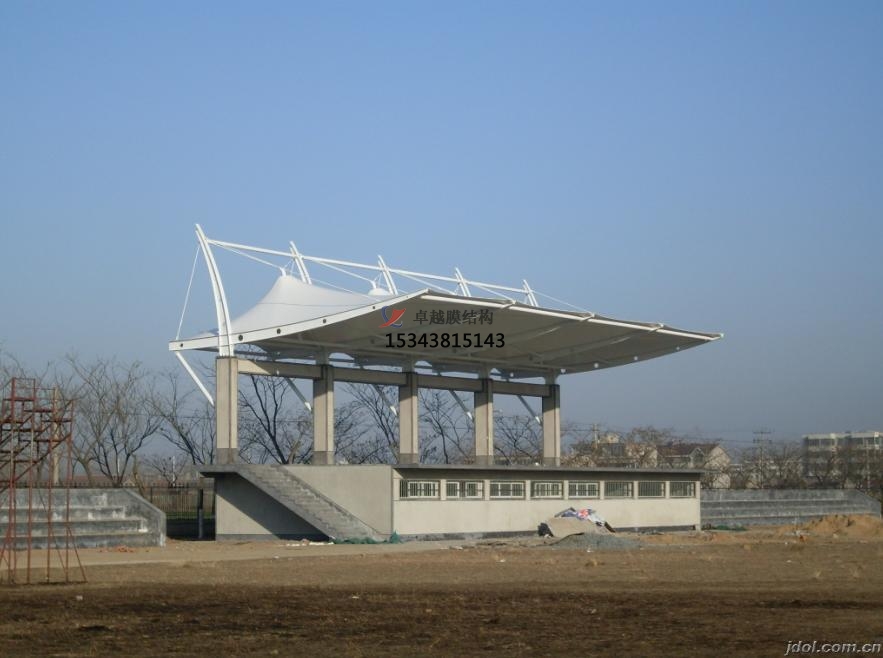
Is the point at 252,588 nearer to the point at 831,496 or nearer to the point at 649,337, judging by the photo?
the point at 649,337

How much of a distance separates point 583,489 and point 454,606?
104 feet

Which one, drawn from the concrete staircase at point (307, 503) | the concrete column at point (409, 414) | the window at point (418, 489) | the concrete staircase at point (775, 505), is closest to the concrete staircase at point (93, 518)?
the concrete staircase at point (307, 503)

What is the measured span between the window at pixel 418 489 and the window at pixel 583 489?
7.54m

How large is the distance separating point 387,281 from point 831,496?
31.8 m

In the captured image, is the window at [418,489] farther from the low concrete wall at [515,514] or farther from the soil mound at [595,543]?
the soil mound at [595,543]

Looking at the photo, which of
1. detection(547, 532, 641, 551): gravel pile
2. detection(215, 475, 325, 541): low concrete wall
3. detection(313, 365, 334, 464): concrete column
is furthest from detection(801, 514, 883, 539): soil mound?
detection(215, 475, 325, 541): low concrete wall

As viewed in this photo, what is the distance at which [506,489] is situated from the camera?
4534 cm

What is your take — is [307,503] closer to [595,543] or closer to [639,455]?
[595,543]

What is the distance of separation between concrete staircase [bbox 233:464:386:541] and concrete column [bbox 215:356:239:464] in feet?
2.69

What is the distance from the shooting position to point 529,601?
18.6 m

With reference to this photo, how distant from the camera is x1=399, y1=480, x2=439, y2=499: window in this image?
136ft

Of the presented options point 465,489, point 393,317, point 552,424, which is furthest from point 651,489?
point 393,317

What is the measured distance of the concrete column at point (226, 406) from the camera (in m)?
42.2

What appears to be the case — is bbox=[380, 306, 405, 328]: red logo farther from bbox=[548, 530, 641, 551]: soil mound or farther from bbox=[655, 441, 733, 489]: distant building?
bbox=[655, 441, 733, 489]: distant building
